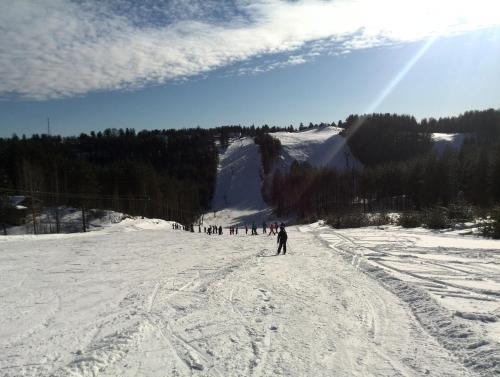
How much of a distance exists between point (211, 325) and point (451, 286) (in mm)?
7367

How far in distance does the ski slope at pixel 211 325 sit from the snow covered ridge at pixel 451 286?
0.77 feet

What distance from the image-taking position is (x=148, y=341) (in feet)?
26.6

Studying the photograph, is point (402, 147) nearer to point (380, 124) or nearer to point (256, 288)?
point (380, 124)

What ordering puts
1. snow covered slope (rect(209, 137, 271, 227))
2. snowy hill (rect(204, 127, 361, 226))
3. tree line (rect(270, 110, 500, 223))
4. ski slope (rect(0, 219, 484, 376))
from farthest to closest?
snowy hill (rect(204, 127, 361, 226))
snow covered slope (rect(209, 137, 271, 227))
tree line (rect(270, 110, 500, 223))
ski slope (rect(0, 219, 484, 376))

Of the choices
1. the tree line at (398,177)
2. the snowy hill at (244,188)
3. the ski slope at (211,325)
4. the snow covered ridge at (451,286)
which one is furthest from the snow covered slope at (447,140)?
the ski slope at (211,325)

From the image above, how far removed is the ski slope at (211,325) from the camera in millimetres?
6910

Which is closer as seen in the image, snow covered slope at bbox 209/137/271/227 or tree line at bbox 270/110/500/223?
tree line at bbox 270/110/500/223

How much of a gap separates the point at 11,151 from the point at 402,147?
503 ft

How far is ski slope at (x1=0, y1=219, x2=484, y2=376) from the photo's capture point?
22.7 ft

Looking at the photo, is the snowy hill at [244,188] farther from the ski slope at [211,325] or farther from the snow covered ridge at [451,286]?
the ski slope at [211,325]

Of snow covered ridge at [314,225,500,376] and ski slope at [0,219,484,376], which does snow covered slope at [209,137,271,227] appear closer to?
snow covered ridge at [314,225,500,376]

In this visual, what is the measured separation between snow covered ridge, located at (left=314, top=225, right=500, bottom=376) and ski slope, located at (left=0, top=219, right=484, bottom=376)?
9.2 inches

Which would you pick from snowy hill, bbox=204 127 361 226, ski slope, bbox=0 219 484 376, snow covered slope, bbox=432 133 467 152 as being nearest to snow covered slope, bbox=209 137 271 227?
snowy hill, bbox=204 127 361 226

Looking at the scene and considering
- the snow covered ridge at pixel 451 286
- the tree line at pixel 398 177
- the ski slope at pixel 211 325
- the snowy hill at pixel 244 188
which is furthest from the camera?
the snowy hill at pixel 244 188
